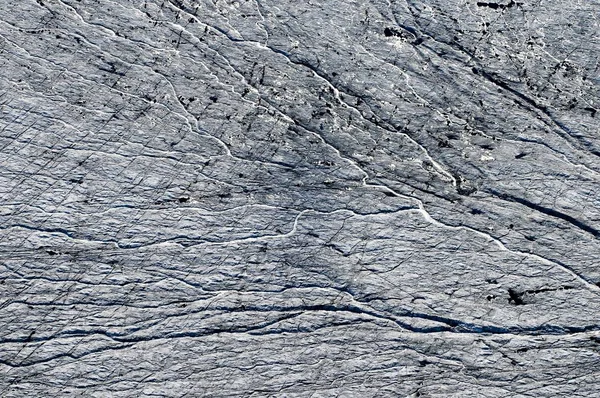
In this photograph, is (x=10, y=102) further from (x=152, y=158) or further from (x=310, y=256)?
(x=310, y=256)

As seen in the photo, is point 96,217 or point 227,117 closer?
point 96,217

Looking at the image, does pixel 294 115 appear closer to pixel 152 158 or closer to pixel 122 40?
pixel 152 158

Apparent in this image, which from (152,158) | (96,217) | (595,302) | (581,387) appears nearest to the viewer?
(581,387)

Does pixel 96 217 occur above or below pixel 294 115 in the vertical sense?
below

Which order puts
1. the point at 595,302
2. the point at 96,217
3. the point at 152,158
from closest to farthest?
the point at 595,302 < the point at 96,217 < the point at 152,158

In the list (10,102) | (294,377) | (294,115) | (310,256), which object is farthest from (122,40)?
(294,377)

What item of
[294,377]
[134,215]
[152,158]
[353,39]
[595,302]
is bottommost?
[294,377]

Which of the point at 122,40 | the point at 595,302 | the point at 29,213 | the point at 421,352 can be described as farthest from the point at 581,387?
the point at 122,40
